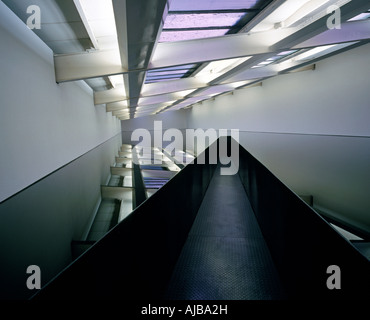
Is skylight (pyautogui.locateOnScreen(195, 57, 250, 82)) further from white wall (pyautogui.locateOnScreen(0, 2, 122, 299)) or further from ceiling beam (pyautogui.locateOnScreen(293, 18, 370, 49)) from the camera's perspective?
white wall (pyautogui.locateOnScreen(0, 2, 122, 299))

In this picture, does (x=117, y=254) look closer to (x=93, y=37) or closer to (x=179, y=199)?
(x=179, y=199)

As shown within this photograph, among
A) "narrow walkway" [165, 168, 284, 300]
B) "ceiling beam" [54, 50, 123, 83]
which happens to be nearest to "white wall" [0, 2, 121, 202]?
"ceiling beam" [54, 50, 123, 83]

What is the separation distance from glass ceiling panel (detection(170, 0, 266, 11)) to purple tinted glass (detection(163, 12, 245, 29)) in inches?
10.6

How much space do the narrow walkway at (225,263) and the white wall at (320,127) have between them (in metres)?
1.00

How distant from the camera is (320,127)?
446 inches

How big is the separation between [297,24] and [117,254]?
5251 millimetres

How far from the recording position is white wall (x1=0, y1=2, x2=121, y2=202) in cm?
265

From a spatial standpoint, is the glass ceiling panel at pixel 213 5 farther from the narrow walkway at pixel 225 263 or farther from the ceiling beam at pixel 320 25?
the narrow walkway at pixel 225 263

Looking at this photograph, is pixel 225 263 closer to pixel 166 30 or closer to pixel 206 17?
pixel 206 17

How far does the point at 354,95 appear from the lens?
9406 millimetres

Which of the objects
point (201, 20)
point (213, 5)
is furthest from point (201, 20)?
point (213, 5)

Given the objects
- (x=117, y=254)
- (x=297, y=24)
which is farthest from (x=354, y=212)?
(x=297, y=24)

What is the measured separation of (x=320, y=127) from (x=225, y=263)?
10111 millimetres

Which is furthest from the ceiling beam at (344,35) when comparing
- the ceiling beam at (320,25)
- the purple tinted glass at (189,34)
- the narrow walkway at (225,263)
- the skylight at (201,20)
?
the narrow walkway at (225,263)
